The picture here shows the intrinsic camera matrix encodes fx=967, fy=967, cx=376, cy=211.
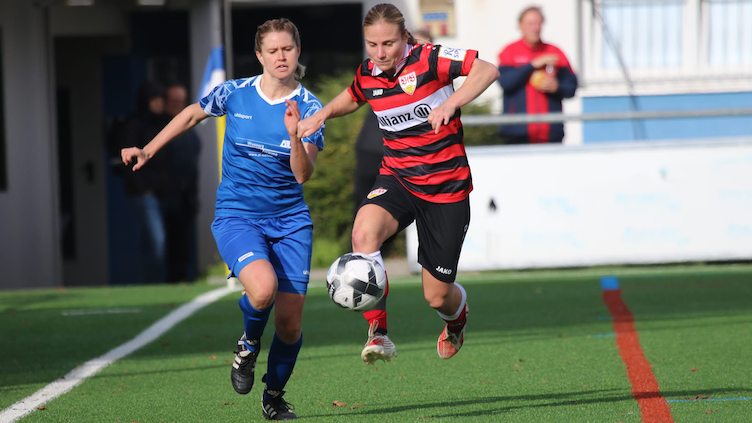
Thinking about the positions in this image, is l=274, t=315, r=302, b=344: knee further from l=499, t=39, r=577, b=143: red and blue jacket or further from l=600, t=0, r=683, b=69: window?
l=600, t=0, r=683, b=69: window

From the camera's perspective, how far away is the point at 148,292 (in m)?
11.6

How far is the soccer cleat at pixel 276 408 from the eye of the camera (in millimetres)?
5449

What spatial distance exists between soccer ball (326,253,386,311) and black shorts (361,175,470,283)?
1.88 ft

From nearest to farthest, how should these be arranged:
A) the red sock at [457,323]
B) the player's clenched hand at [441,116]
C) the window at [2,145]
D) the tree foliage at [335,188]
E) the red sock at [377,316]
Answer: the player's clenched hand at [441,116] → the red sock at [377,316] → the red sock at [457,323] → the tree foliage at [335,188] → the window at [2,145]

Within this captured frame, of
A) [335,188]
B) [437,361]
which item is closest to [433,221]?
[437,361]

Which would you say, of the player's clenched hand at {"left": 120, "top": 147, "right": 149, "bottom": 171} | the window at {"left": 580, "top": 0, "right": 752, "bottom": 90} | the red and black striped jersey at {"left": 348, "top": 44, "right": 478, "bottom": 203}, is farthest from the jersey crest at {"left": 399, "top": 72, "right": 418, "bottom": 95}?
the window at {"left": 580, "top": 0, "right": 752, "bottom": 90}

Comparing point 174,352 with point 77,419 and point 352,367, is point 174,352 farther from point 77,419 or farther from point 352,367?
point 77,419

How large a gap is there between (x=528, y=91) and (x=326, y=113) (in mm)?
6922

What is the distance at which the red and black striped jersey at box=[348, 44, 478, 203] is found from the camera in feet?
18.5

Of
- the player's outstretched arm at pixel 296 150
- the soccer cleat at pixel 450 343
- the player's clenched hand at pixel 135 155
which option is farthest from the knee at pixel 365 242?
the player's clenched hand at pixel 135 155

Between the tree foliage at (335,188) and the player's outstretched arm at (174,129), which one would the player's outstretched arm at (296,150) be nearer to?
the player's outstretched arm at (174,129)

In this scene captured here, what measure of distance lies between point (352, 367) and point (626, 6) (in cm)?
1067

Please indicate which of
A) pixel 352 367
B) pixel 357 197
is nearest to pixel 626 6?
pixel 357 197

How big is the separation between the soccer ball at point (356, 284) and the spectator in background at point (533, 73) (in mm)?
6441
